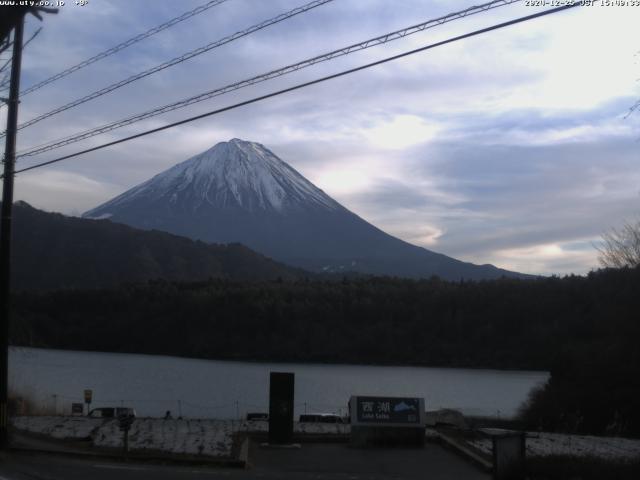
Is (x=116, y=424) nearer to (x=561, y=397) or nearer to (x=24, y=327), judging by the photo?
(x=24, y=327)

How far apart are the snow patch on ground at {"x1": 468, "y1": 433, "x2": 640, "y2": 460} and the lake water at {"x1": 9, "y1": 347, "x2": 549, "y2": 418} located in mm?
22166

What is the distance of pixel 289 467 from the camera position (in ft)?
58.2

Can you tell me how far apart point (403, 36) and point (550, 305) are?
79.0m

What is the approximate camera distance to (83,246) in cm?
16412

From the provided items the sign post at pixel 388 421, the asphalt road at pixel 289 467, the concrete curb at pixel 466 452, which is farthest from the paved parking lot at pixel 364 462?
the sign post at pixel 388 421

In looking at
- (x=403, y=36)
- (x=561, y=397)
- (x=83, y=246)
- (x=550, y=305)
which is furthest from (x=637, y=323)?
(x=83, y=246)

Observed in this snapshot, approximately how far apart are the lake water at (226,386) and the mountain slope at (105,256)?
193ft

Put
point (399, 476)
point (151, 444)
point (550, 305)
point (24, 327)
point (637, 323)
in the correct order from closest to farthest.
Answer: point (399, 476)
point (151, 444)
point (24, 327)
point (637, 323)
point (550, 305)

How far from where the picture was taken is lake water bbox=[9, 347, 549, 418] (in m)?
49.5

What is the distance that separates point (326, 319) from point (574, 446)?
92816mm

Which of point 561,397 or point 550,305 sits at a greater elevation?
point 550,305

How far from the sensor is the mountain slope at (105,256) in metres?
150

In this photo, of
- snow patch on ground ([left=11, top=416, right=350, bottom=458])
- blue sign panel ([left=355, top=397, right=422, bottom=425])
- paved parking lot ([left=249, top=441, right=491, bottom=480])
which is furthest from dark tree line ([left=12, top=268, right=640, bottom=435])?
paved parking lot ([left=249, top=441, right=491, bottom=480])

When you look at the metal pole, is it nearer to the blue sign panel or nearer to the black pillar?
the black pillar
